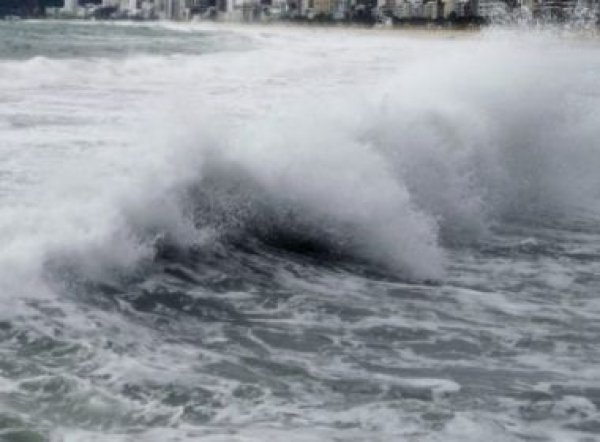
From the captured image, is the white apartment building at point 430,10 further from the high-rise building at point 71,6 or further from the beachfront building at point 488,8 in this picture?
the high-rise building at point 71,6

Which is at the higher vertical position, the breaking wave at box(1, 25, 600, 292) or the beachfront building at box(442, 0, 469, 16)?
the beachfront building at box(442, 0, 469, 16)

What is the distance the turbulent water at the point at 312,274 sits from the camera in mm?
5105

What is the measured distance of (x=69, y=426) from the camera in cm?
475

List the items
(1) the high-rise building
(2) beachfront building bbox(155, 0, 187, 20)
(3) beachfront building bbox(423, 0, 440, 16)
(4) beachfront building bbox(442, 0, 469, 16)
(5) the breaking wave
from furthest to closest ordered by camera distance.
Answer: (1) the high-rise building → (2) beachfront building bbox(155, 0, 187, 20) → (3) beachfront building bbox(423, 0, 440, 16) → (4) beachfront building bbox(442, 0, 469, 16) → (5) the breaking wave

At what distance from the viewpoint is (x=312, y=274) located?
7957 millimetres

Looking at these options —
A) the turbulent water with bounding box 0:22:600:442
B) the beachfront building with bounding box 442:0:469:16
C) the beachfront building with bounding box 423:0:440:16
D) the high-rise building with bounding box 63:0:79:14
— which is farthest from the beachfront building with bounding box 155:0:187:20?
the turbulent water with bounding box 0:22:600:442

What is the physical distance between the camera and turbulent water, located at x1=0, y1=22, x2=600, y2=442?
16.8 ft

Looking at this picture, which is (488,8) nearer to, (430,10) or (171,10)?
(430,10)

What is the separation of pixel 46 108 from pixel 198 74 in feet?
35.9

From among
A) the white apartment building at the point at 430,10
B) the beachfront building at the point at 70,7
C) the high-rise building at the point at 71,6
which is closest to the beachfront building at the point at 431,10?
the white apartment building at the point at 430,10

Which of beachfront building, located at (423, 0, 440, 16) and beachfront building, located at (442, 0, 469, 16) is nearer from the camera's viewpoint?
beachfront building, located at (442, 0, 469, 16)

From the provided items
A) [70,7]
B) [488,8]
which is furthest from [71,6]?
[488,8]

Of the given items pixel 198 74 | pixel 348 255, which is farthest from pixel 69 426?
pixel 198 74

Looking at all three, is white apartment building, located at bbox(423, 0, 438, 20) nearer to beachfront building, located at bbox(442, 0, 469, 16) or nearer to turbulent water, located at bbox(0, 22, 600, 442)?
beachfront building, located at bbox(442, 0, 469, 16)
